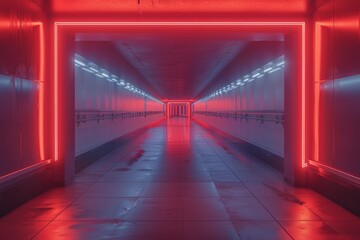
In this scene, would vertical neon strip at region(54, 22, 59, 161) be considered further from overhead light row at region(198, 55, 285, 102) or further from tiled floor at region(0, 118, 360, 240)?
overhead light row at region(198, 55, 285, 102)

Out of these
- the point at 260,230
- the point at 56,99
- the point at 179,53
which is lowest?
the point at 260,230

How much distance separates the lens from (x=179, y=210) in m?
5.66

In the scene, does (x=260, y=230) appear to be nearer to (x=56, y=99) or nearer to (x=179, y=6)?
(x=179, y=6)

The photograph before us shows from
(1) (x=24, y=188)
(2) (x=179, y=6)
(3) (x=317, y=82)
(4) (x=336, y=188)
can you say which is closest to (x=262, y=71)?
(3) (x=317, y=82)

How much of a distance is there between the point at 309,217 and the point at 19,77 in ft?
15.9

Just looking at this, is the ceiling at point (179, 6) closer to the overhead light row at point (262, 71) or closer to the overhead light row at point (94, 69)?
the overhead light row at point (94, 69)

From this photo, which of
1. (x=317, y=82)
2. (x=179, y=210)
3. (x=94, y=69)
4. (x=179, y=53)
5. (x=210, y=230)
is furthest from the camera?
(x=179, y=53)

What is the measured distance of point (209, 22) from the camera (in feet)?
24.4

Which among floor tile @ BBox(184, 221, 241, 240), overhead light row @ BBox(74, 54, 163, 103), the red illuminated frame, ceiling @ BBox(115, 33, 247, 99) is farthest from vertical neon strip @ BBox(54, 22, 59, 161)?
floor tile @ BBox(184, 221, 241, 240)

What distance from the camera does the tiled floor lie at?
4.67 metres

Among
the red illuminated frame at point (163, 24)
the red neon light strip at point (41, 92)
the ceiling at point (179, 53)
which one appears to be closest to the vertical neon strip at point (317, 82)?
the red illuminated frame at point (163, 24)

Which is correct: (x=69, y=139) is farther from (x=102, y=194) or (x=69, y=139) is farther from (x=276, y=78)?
(x=276, y=78)

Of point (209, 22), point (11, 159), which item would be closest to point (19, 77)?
point (11, 159)

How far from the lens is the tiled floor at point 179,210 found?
4668 millimetres
